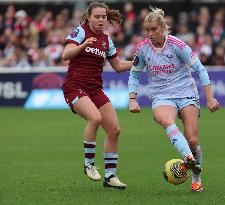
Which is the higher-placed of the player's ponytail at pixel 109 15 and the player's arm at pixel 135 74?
the player's ponytail at pixel 109 15

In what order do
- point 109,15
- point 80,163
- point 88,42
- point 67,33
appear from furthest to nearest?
point 67,33, point 80,163, point 109,15, point 88,42

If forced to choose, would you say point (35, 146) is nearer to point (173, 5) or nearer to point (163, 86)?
point (163, 86)

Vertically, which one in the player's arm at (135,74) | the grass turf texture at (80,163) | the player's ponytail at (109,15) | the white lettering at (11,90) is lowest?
the white lettering at (11,90)

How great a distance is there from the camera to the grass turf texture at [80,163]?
9984 mm

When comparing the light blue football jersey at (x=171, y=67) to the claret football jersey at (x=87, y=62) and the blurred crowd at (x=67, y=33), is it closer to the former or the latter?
the claret football jersey at (x=87, y=62)

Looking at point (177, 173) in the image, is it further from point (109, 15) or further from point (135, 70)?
point (109, 15)

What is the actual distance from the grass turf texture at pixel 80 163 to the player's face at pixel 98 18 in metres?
1.94

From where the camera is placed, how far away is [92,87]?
1107 cm

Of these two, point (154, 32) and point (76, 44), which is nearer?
point (154, 32)

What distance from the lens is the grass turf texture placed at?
393 inches

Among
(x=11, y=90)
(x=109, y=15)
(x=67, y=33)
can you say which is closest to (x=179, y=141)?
(x=109, y=15)

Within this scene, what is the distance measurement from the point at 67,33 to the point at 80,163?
14646mm

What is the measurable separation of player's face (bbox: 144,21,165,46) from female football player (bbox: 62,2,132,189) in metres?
Answer: 0.77

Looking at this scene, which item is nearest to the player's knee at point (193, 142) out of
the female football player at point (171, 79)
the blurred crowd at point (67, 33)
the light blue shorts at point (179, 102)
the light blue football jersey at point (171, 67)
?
the female football player at point (171, 79)
